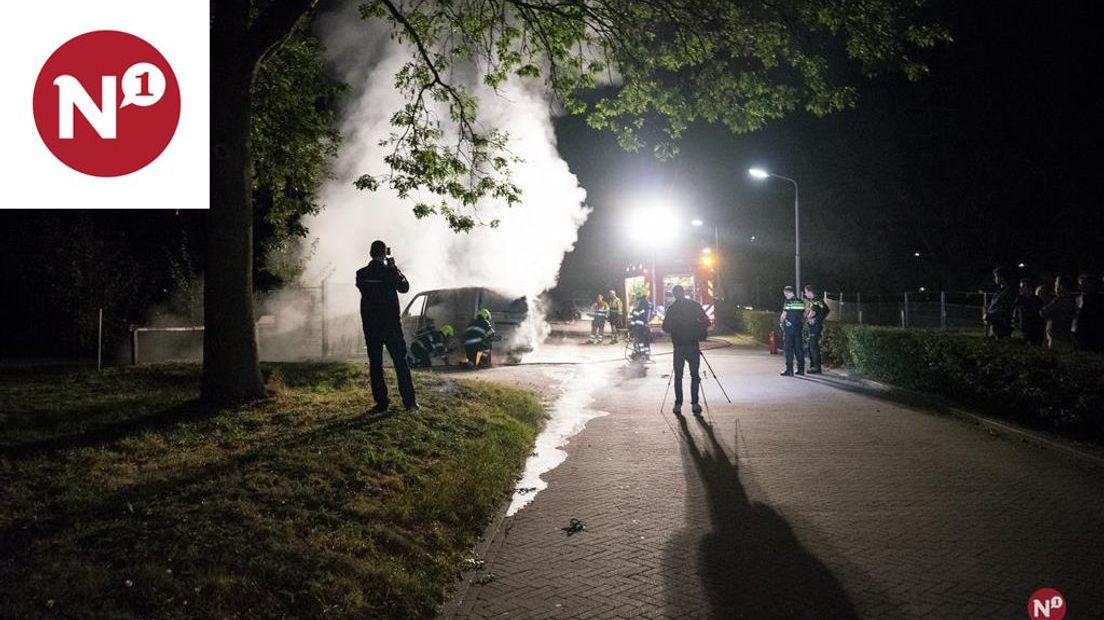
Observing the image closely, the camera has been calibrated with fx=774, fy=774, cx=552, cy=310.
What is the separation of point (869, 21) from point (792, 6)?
1.00 m

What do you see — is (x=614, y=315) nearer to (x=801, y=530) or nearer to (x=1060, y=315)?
(x=1060, y=315)

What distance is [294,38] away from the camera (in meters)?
12.7

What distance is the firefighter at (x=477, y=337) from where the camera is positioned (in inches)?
648

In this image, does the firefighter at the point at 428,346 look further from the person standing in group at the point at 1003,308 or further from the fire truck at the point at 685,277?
the fire truck at the point at 685,277

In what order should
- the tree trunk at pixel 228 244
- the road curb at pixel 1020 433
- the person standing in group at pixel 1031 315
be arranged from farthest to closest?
the person standing in group at pixel 1031 315, the tree trunk at pixel 228 244, the road curb at pixel 1020 433

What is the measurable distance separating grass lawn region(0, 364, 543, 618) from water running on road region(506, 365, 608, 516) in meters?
0.17

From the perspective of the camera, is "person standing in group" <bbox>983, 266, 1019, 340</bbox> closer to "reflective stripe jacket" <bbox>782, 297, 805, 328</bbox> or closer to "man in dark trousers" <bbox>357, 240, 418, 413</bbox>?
"reflective stripe jacket" <bbox>782, 297, 805, 328</bbox>

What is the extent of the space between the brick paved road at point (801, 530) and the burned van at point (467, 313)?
8.13 m

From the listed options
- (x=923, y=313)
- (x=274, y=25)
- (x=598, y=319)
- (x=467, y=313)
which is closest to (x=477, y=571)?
(x=274, y=25)

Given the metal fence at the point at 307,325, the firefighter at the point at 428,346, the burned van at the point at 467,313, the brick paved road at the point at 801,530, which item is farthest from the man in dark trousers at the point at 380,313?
the metal fence at the point at 307,325

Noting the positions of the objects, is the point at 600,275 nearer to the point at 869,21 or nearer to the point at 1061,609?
the point at 869,21

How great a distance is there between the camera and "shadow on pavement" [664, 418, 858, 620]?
419 cm

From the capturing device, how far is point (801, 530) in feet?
18.2

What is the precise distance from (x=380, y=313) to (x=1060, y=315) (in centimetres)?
932
